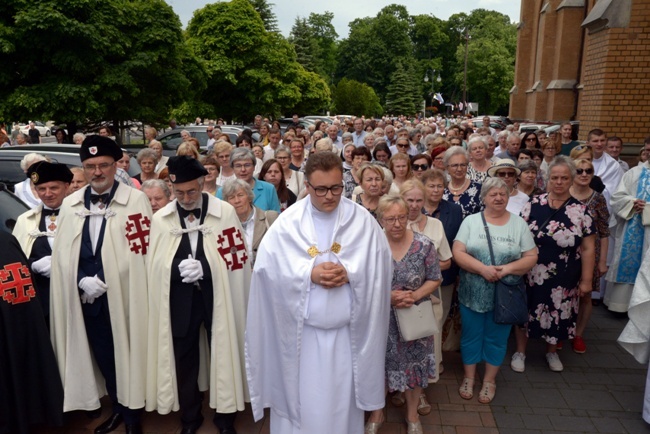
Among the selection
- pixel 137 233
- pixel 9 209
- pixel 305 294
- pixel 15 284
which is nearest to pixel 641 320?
pixel 305 294

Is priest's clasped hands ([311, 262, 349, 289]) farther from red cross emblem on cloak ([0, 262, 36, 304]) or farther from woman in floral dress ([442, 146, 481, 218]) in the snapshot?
woman in floral dress ([442, 146, 481, 218])

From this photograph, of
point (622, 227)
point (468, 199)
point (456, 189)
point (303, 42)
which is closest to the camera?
point (468, 199)

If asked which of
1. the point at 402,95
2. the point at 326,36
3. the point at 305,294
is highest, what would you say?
the point at 326,36

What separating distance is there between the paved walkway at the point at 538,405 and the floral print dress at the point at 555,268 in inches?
17.9

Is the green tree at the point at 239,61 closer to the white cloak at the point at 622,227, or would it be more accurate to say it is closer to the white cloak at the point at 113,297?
the white cloak at the point at 622,227

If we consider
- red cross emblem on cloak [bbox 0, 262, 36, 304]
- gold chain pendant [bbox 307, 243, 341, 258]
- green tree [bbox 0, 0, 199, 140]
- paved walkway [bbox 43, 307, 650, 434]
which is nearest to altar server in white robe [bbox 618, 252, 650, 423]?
paved walkway [bbox 43, 307, 650, 434]

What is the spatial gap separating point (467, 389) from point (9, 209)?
4.48 metres

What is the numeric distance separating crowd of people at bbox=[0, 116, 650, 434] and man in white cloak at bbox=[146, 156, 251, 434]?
0.04 ft

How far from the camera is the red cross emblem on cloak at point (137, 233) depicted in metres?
4.17

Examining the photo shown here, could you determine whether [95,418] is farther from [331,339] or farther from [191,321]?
[331,339]

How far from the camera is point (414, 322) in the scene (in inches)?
160

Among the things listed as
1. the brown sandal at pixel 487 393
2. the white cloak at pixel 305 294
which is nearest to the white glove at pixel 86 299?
the white cloak at pixel 305 294

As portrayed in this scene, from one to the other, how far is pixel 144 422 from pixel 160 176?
10.7 feet

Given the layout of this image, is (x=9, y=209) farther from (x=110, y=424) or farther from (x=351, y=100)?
(x=351, y=100)
